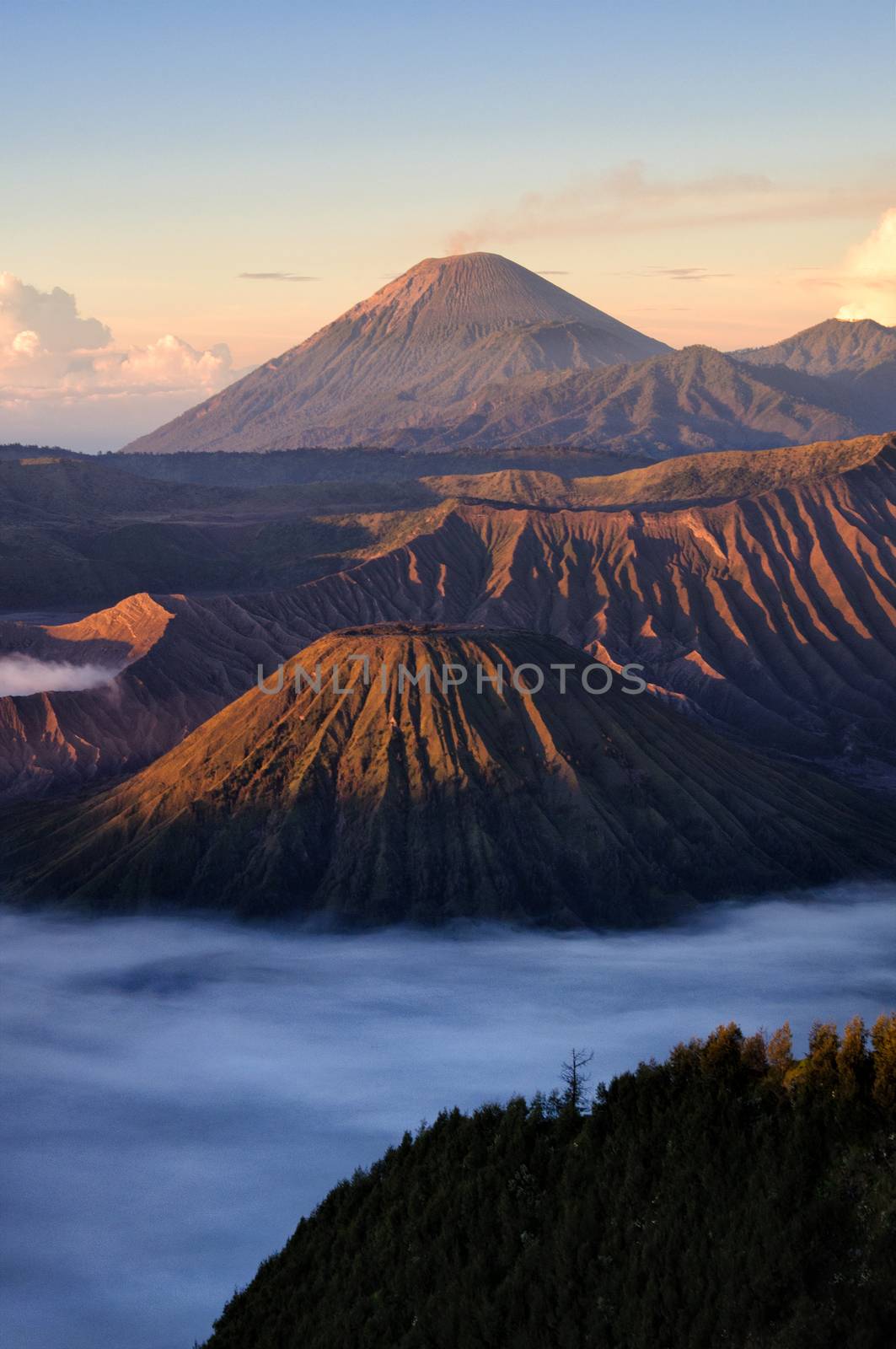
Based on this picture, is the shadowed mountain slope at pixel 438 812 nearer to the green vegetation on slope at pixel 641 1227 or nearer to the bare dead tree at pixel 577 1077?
the bare dead tree at pixel 577 1077

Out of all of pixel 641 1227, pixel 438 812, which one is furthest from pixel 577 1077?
pixel 438 812

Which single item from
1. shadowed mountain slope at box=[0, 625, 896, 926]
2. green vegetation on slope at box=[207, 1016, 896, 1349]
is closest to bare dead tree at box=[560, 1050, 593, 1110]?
green vegetation on slope at box=[207, 1016, 896, 1349]

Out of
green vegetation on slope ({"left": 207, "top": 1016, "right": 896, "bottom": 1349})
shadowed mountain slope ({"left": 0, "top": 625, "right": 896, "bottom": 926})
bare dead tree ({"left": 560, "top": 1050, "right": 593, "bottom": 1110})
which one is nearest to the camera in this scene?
green vegetation on slope ({"left": 207, "top": 1016, "right": 896, "bottom": 1349})

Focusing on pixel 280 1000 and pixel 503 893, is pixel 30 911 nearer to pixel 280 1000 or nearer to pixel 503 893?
pixel 280 1000

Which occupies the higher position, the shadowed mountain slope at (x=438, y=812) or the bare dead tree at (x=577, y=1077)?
the shadowed mountain slope at (x=438, y=812)

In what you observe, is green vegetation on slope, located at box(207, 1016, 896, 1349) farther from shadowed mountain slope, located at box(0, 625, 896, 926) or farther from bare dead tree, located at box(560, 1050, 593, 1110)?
shadowed mountain slope, located at box(0, 625, 896, 926)

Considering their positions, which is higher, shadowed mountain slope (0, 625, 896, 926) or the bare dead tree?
shadowed mountain slope (0, 625, 896, 926)

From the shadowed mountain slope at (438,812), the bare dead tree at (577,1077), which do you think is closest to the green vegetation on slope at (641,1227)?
the bare dead tree at (577,1077)
